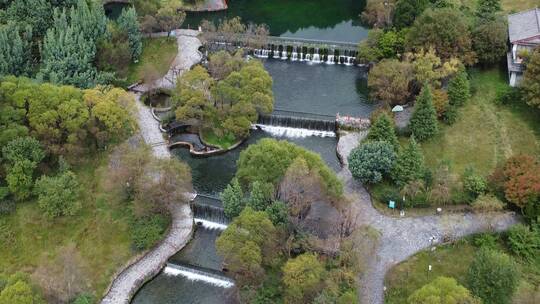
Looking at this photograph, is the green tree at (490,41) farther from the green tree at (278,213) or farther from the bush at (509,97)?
the green tree at (278,213)

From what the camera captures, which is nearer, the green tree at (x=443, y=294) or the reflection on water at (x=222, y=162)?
the green tree at (x=443, y=294)

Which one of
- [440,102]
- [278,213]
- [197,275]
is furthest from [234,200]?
[440,102]

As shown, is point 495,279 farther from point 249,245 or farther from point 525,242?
point 249,245

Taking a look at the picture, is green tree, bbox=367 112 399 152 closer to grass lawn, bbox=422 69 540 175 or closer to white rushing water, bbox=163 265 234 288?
grass lawn, bbox=422 69 540 175

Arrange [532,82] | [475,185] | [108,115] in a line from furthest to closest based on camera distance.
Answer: [532,82] < [108,115] < [475,185]

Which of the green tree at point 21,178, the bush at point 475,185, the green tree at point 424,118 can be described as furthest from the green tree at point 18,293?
the green tree at point 424,118

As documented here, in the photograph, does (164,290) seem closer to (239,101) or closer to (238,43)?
(239,101)
